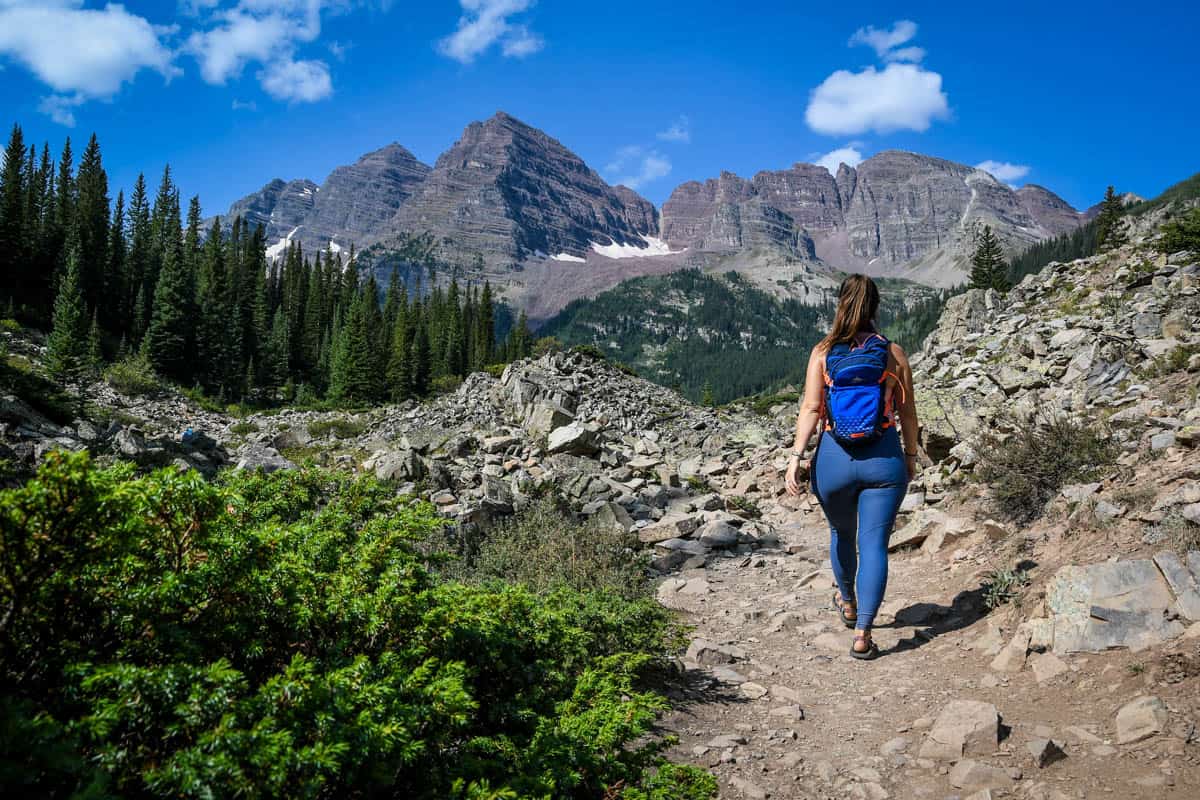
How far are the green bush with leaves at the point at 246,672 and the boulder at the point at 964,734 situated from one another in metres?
1.57

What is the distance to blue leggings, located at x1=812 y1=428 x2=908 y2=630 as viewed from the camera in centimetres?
464

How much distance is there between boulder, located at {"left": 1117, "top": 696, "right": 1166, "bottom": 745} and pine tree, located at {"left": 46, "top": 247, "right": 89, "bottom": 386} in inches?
1450

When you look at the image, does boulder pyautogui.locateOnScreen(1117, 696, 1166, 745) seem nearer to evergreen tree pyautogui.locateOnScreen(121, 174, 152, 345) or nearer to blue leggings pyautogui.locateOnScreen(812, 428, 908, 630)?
blue leggings pyautogui.locateOnScreen(812, 428, 908, 630)

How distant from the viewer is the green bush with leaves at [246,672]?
1.64 metres

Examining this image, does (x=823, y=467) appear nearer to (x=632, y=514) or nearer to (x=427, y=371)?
(x=632, y=514)

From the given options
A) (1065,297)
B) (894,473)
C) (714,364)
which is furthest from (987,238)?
(714,364)

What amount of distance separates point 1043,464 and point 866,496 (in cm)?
307

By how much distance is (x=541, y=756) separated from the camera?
8.49 ft

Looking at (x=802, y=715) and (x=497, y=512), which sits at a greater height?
(x=497, y=512)

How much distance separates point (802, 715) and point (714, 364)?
7450 inches

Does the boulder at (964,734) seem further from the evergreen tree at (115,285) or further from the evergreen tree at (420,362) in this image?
the evergreen tree at (115,285)

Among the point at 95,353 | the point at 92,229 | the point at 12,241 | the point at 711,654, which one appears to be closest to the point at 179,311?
the point at 95,353

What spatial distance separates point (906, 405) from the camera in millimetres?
4859

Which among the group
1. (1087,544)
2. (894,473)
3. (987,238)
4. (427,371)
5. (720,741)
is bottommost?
(720,741)
